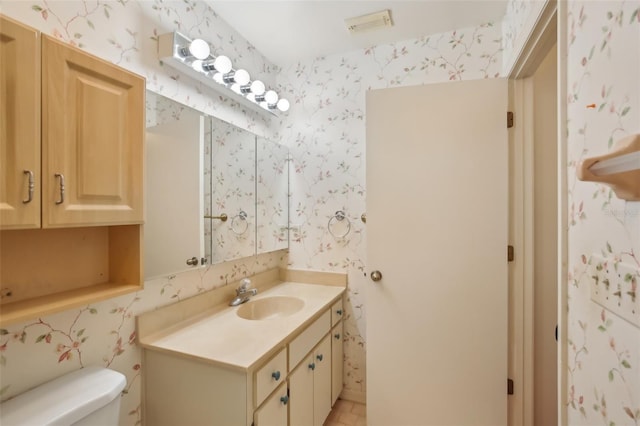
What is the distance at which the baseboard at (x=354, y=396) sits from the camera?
2053 mm

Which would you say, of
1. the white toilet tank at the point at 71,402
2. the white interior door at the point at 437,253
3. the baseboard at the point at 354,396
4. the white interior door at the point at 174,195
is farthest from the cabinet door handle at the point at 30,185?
the baseboard at the point at 354,396

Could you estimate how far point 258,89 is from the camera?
6.19ft

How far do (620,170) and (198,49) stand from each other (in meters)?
1.60

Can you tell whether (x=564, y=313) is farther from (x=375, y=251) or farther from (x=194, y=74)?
(x=194, y=74)

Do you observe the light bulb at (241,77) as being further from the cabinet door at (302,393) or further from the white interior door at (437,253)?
the cabinet door at (302,393)

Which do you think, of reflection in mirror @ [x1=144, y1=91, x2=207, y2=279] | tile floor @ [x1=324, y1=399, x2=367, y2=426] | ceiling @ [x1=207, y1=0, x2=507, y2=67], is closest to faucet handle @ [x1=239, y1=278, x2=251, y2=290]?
reflection in mirror @ [x1=144, y1=91, x2=207, y2=279]

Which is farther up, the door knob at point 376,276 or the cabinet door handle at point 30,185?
the cabinet door handle at point 30,185

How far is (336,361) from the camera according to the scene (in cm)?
193

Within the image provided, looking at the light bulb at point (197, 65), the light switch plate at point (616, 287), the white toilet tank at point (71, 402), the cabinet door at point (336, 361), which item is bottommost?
the cabinet door at point (336, 361)

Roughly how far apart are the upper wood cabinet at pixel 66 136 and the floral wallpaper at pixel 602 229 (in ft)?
4.22

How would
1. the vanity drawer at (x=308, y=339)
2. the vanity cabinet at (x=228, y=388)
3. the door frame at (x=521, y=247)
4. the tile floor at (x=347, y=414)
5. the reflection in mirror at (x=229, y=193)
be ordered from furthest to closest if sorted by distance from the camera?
the tile floor at (x=347, y=414) → the reflection in mirror at (x=229, y=193) → the door frame at (x=521, y=247) → the vanity drawer at (x=308, y=339) → the vanity cabinet at (x=228, y=388)

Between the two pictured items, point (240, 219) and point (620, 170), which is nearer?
point (620, 170)

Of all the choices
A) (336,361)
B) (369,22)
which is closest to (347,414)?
(336,361)

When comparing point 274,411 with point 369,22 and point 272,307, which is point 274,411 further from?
point 369,22
